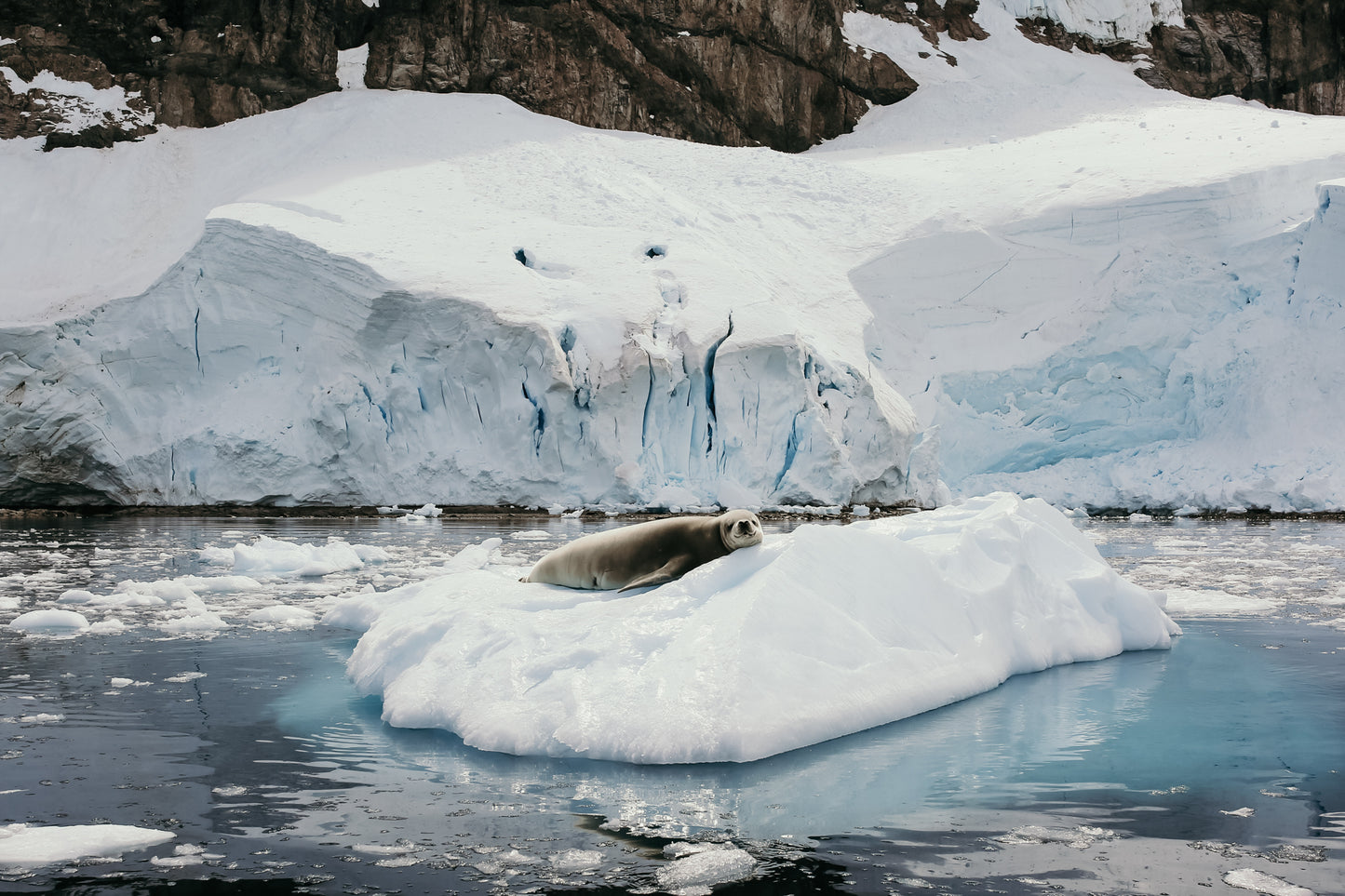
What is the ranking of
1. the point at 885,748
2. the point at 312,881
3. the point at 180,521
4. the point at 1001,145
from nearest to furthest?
the point at 312,881 < the point at 885,748 < the point at 180,521 < the point at 1001,145

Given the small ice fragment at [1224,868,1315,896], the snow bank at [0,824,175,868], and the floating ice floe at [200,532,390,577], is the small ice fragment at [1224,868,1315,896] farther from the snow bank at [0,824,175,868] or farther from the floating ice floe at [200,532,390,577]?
the floating ice floe at [200,532,390,577]

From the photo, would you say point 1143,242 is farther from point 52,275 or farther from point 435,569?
point 52,275

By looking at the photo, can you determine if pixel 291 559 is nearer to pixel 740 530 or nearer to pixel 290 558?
pixel 290 558

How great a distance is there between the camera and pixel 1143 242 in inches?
923

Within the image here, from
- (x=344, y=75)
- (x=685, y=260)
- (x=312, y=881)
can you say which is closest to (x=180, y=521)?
(x=685, y=260)

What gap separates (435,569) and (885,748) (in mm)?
6416

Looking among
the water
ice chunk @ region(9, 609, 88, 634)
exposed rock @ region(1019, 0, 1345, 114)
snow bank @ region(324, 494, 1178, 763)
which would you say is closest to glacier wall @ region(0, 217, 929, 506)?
ice chunk @ region(9, 609, 88, 634)

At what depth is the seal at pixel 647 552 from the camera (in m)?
5.35

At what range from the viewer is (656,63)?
34.2m

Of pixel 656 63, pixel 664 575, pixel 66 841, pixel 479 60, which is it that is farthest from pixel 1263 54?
pixel 66 841

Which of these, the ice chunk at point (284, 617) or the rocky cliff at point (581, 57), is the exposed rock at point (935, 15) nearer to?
the rocky cliff at point (581, 57)

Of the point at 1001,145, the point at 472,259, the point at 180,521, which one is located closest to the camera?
the point at 180,521

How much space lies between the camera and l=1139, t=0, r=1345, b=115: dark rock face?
38.2 m

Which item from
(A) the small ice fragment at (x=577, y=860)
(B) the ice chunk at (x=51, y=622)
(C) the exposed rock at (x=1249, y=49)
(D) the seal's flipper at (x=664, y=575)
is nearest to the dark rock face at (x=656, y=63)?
(C) the exposed rock at (x=1249, y=49)
